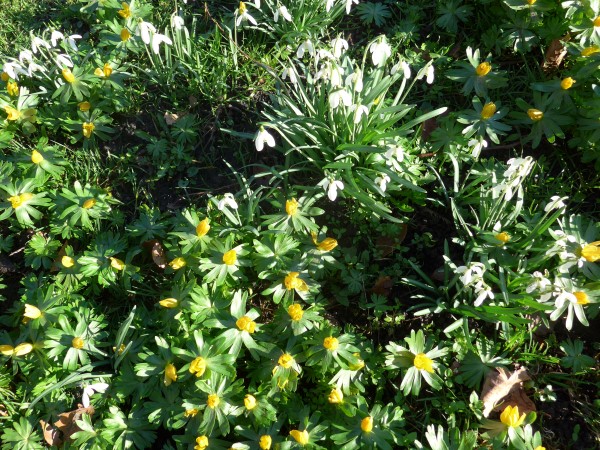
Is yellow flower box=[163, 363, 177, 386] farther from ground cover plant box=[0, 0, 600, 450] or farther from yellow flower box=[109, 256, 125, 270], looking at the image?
yellow flower box=[109, 256, 125, 270]

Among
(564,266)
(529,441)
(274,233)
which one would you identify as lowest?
(529,441)

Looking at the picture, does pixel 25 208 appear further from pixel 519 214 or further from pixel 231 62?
pixel 519 214

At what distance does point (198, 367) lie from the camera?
2.04 meters

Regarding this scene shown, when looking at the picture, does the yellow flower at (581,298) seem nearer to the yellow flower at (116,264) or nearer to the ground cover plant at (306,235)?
the ground cover plant at (306,235)

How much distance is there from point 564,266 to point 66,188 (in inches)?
92.0

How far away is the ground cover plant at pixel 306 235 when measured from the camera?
2.13m

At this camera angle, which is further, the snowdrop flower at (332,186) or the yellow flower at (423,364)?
the snowdrop flower at (332,186)

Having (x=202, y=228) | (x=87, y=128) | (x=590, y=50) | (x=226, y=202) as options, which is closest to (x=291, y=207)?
(x=226, y=202)

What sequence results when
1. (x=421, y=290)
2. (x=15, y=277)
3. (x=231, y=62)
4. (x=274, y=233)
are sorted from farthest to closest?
(x=231, y=62) < (x=15, y=277) < (x=421, y=290) < (x=274, y=233)

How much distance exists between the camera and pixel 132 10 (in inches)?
122

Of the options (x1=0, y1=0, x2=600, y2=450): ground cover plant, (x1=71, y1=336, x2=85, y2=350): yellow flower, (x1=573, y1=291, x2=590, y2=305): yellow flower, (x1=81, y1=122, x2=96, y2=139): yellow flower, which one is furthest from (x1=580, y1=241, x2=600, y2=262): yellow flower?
(x1=81, y1=122, x2=96, y2=139): yellow flower

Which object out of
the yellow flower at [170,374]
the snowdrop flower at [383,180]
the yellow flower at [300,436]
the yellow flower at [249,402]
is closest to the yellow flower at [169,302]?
the yellow flower at [170,374]

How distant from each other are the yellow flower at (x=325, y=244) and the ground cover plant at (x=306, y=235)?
0.03m

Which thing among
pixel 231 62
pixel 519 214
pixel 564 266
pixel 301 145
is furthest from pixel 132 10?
pixel 564 266
